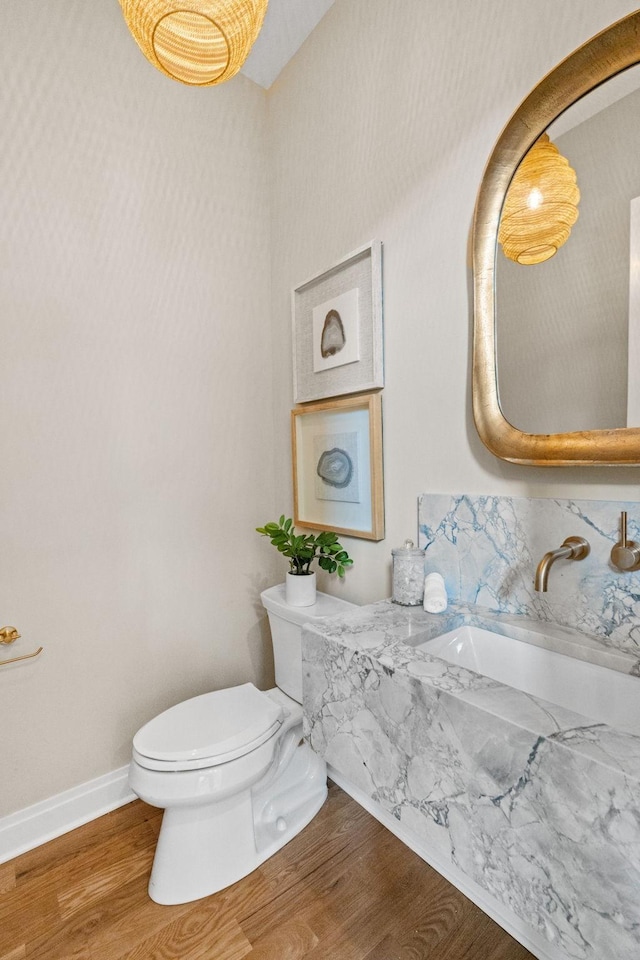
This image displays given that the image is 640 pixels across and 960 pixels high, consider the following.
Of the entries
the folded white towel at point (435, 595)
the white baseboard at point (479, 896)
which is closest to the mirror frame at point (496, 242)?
the folded white towel at point (435, 595)

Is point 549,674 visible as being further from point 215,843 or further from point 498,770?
point 215,843

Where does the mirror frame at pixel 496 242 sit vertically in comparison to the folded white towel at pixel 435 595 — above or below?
above

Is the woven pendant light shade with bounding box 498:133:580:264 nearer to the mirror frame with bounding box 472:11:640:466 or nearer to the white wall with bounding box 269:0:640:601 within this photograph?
the mirror frame with bounding box 472:11:640:466

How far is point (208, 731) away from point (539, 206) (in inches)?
61.9

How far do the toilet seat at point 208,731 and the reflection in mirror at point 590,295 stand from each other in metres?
1.08

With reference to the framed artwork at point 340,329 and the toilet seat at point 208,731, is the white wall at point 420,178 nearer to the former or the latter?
the framed artwork at point 340,329

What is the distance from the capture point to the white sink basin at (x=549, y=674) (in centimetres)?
87

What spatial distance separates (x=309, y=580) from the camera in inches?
63.1

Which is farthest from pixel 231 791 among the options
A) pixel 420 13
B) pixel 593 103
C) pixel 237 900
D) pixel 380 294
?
pixel 420 13

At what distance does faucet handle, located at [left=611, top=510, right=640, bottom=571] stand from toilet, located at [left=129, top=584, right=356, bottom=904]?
706 mm

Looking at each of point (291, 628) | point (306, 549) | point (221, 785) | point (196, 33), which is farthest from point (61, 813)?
point (196, 33)

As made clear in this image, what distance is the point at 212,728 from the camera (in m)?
1.35

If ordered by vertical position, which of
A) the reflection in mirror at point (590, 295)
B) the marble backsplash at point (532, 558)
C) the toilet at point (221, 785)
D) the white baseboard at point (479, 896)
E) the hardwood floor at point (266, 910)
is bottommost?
the hardwood floor at point (266, 910)

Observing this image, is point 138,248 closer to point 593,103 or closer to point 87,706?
point 593,103
